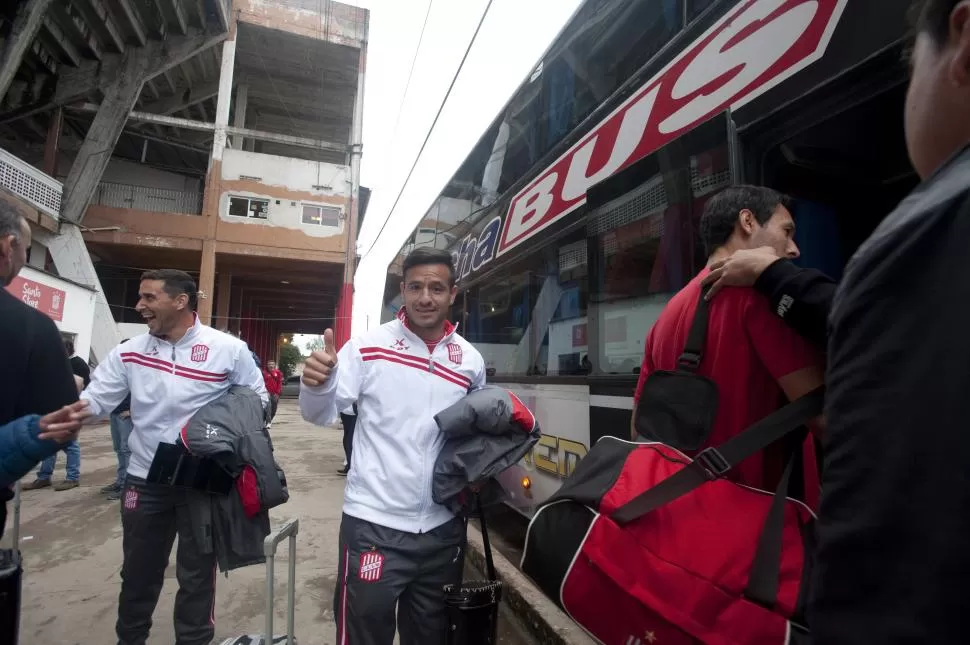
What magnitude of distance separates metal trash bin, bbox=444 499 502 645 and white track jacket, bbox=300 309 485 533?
254 mm

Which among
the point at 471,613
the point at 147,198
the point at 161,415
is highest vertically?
the point at 147,198

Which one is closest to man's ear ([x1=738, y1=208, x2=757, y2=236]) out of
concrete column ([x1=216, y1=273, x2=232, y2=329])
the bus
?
the bus

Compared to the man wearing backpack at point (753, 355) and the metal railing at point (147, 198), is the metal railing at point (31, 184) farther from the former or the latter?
the man wearing backpack at point (753, 355)

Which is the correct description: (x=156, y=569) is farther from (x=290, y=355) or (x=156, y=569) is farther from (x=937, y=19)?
(x=290, y=355)

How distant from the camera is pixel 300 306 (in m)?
36.2

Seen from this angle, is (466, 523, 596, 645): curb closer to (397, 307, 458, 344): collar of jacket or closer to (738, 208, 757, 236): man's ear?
(397, 307, 458, 344): collar of jacket

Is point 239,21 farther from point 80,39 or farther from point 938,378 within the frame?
point 938,378

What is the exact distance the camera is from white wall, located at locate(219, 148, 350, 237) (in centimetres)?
1977

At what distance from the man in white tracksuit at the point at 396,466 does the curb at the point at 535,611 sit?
80 cm

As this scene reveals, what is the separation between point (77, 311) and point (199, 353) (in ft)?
43.3

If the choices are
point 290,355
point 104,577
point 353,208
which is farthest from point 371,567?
point 290,355

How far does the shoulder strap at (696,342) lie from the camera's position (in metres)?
1.22

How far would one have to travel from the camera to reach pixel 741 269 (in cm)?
115

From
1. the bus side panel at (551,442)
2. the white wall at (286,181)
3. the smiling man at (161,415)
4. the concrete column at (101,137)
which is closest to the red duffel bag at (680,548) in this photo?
the bus side panel at (551,442)
